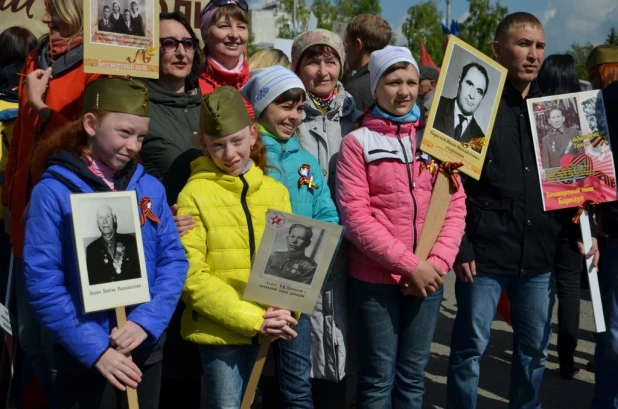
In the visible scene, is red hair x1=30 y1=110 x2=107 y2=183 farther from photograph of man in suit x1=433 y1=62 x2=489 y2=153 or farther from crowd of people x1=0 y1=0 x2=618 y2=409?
photograph of man in suit x1=433 y1=62 x2=489 y2=153

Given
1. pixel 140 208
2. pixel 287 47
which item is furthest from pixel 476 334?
pixel 287 47

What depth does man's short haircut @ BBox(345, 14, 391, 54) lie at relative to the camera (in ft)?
18.5

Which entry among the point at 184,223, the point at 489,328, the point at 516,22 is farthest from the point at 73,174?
the point at 516,22

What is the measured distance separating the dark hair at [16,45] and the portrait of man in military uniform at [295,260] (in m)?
2.62

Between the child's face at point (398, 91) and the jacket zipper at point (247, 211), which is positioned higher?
the child's face at point (398, 91)

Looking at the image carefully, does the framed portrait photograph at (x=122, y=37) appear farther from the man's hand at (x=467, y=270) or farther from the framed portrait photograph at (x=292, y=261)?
the man's hand at (x=467, y=270)

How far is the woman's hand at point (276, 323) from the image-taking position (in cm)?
322

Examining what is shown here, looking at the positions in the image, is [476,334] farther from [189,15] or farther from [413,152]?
[189,15]

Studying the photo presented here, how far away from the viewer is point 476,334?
3.98 m

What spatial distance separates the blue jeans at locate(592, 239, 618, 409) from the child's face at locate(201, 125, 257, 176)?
86.2 inches

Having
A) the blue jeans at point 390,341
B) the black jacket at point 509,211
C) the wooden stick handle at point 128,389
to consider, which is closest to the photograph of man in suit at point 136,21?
the wooden stick handle at point 128,389

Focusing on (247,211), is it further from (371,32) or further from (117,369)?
(371,32)

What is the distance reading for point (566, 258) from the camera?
4.68 meters

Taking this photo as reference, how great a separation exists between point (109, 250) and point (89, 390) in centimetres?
59
